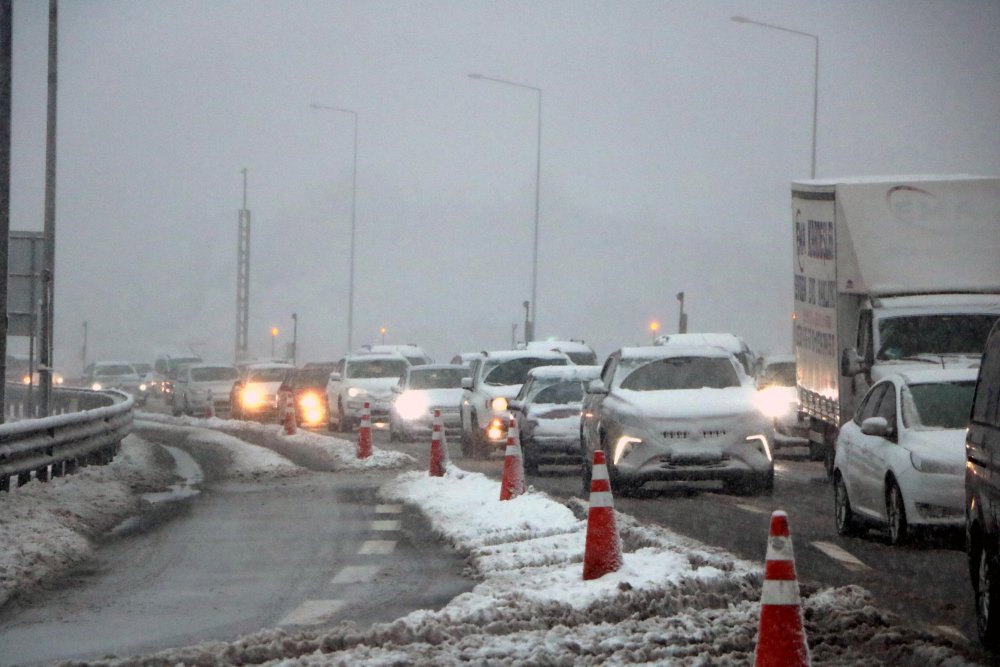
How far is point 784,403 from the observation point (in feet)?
93.8

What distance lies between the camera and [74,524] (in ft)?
50.6

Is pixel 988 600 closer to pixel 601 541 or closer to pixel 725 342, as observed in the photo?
pixel 601 541

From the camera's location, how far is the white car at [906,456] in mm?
12703

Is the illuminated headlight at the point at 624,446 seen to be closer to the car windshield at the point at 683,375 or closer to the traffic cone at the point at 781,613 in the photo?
the car windshield at the point at 683,375

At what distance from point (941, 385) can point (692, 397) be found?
4.73m

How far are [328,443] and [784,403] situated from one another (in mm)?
7769

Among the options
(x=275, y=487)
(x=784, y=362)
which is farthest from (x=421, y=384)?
(x=275, y=487)

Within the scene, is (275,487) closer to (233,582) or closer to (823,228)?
(823,228)

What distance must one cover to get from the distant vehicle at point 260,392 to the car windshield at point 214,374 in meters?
7.85

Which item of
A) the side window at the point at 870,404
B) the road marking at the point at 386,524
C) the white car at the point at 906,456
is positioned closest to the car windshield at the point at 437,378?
the road marking at the point at 386,524

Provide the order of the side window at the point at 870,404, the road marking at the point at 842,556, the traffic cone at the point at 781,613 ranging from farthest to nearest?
the side window at the point at 870,404
the road marking at the point at 842,556
the traffic cone at the point at 781,613

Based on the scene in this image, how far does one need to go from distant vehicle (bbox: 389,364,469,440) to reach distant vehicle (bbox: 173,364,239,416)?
62.7 feet

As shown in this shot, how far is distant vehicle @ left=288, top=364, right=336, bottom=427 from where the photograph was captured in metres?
43.0

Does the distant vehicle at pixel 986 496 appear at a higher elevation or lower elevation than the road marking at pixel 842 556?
higher
